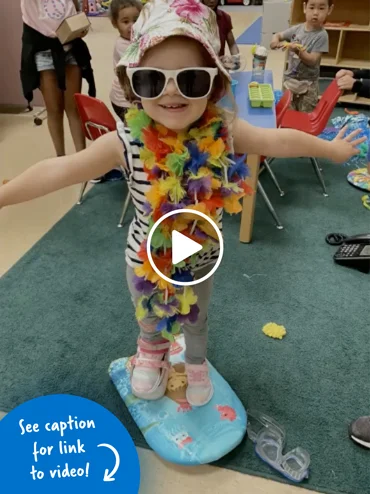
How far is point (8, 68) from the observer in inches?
159

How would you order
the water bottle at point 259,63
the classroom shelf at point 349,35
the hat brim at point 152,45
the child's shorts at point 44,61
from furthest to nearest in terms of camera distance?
the classroom shelf at point 349,35 → the child's shorts at point 44,61 → the water bottle at point 259,63 → the hat brim at point 152,45

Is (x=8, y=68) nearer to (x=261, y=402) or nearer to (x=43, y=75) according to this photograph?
(x=43, y=75)

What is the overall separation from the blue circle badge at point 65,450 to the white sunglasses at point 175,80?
896 mm

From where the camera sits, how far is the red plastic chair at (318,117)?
263cm

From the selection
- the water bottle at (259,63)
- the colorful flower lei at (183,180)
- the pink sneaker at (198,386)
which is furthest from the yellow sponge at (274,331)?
the water bottle at (259,63)

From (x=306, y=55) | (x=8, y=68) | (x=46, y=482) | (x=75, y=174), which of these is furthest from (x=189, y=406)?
(x=8, y=68)

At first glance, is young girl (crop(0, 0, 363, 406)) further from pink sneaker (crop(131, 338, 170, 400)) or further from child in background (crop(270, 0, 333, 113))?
child in background (crop(270, 0, 333, 113))

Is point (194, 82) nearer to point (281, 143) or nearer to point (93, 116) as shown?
point (281, 143)

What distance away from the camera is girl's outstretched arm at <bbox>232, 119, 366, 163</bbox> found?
123 cm

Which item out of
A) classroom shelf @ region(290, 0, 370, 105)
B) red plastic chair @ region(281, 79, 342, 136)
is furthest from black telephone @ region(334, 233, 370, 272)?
classroom shelf @ region(290, 0, 370, 105)

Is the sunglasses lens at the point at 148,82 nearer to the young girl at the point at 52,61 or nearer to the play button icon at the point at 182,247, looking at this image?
the play button icon at the point at 182,247

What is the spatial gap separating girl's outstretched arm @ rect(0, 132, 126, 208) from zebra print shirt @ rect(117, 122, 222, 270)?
3 cm

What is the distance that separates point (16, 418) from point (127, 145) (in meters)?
0.83

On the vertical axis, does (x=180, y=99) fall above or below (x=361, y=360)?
above
